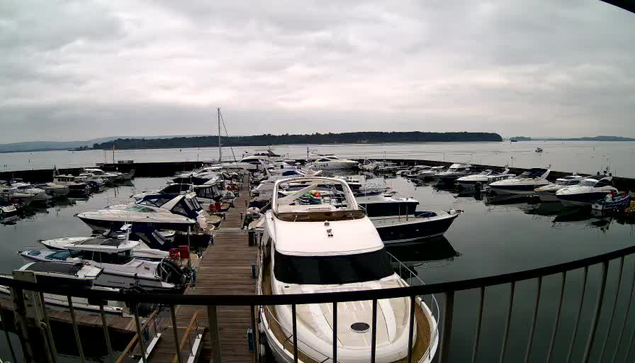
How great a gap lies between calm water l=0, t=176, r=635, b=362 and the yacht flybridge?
4.52 meters

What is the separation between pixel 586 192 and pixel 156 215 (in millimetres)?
32236

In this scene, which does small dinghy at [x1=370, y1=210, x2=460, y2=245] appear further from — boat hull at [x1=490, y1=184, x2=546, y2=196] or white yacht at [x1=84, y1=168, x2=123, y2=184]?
white yacht at [x1=84, y1=168, x2=123, y2=184]

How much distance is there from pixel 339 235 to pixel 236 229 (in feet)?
37.3

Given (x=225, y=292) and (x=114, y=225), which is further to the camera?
(x=114, y=225)

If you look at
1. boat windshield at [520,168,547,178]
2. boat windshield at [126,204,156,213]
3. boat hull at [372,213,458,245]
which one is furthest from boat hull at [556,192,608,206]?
boat windshield at [126,204,156,213]

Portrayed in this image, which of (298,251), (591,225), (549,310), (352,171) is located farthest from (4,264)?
(352,171)

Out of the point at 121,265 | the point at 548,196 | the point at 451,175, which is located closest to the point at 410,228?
the point at 121,265

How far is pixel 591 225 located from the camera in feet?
78.5

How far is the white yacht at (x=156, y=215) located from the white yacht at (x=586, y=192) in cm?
2901

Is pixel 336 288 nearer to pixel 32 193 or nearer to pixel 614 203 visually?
pixel 614 203

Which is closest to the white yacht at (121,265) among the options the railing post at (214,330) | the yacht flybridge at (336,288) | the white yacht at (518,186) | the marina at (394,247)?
the marina at (394,247)

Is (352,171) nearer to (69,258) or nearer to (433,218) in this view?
(433,218)

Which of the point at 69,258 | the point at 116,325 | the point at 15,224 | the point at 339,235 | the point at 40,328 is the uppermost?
the point at 40,328

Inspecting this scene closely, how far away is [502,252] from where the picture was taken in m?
18.0
